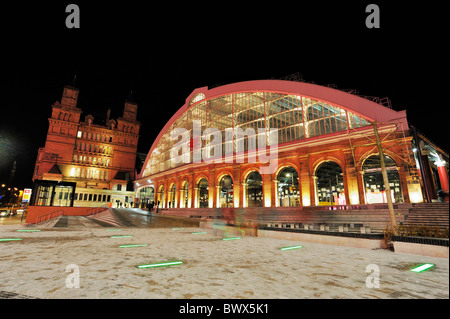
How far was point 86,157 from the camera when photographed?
5556cm

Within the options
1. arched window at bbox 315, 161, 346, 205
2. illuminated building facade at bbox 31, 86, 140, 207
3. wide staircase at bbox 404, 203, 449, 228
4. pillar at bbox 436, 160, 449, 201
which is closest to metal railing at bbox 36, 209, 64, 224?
illuminated building facade at bbox 31, 86, 140, 207

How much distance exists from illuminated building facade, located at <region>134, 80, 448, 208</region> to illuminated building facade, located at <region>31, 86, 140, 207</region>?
59.8 feet

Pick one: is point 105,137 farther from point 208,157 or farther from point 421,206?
point 421,206

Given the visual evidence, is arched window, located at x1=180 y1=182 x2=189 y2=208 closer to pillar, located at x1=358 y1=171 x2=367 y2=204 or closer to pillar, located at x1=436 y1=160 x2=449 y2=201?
pillar, located at x1=358 y1=171 x2=367 y2=204

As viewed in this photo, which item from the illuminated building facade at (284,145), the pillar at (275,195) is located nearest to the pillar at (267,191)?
the illuminated building facade at (284,145)

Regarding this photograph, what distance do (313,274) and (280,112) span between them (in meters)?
26.3

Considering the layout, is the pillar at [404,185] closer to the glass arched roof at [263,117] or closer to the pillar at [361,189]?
the pillar at [361,189]

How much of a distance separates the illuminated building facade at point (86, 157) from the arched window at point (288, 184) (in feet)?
123

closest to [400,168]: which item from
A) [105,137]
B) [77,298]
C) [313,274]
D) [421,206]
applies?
[421,206]

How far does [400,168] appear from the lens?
20016 millimetres

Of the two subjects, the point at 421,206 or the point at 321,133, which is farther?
the point at 321,133

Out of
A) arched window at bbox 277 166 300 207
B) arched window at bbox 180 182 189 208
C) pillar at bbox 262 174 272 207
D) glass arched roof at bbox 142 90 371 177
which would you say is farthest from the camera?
arched window at bbox 180 182 189 208

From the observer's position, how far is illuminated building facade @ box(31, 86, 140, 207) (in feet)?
168

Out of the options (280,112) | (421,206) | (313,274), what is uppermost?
(280,112)
